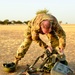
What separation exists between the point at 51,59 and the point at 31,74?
2.05ft

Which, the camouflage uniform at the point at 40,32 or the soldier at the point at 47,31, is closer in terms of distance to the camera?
the soldier at the point at 47,31

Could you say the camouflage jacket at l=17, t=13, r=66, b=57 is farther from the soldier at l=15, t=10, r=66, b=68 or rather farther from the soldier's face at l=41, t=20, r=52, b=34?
the soldier's face at l=41, t=20, r=52, b=34

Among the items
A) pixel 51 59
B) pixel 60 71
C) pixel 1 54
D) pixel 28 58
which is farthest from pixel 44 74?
pixel 1 54

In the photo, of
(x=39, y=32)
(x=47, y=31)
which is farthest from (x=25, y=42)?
(x=47, y=31)

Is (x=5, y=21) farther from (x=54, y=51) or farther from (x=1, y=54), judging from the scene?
(x=54, y=51)

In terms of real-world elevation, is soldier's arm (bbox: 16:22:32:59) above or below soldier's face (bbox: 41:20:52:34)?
below

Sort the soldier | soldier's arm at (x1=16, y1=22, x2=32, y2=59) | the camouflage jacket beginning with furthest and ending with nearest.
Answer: soldier's arm at (x1=16, y1=22, x2=32, y2=59)
the camouflage jacket
the soldier

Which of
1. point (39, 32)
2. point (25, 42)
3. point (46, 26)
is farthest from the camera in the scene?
point (25, 42)

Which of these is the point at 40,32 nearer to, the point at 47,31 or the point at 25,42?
the point at 47,31

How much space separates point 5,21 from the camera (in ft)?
162

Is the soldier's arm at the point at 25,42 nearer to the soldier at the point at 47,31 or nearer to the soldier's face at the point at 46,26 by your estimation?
the soldier at the point at 47,31

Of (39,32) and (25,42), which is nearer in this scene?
(39,32)

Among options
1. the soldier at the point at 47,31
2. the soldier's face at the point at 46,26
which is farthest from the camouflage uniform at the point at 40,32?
the soldier's face at the point at 46,26

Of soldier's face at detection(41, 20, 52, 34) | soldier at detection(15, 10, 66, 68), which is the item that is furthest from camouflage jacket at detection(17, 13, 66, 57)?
soldier's face at detection(41, 20, 52, 34)
